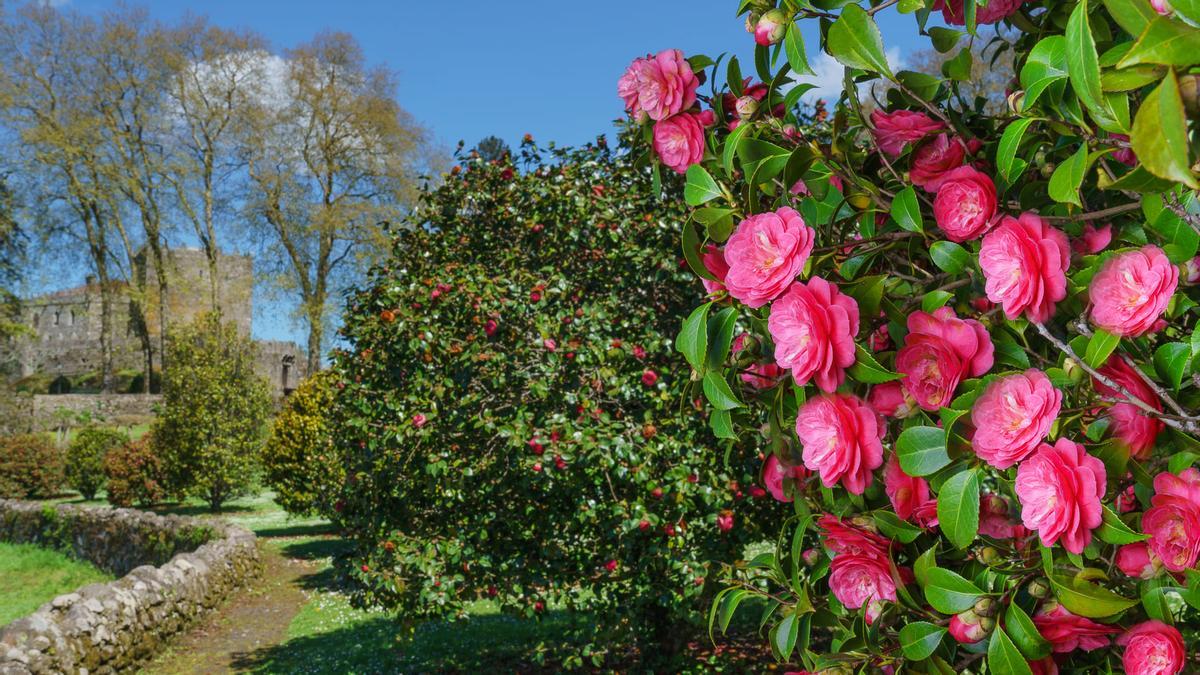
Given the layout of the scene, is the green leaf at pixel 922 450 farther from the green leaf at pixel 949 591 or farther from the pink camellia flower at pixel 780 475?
the pink camellia flower at pixel 780 475

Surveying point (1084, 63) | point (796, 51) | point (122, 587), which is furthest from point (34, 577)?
point (1084, 63)

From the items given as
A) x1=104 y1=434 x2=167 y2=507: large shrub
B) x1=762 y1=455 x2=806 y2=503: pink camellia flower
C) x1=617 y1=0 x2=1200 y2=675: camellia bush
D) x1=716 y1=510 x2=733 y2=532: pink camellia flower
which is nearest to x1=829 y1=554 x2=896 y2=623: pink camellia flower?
x1=617 y1=0 x2=1200 y2=675: camellia bush

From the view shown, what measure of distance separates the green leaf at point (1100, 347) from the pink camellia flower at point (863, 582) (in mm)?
523

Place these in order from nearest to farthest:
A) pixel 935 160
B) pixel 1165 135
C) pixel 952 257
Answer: pixel 1165 135, pixel 952 257, pixel 935 160

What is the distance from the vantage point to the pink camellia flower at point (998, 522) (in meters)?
1.58

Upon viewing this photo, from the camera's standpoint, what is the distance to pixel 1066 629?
1.51 meters

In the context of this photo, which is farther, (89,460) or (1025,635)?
(89,460)

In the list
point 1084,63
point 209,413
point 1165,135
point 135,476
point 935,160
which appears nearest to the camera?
point 1165,135

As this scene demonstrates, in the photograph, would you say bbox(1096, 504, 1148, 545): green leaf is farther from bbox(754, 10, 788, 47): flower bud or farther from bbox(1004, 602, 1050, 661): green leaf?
bbox(754, 10, 788, 47): flower bud

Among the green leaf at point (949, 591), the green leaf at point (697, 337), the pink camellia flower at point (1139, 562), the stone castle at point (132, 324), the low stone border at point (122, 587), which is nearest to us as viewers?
the pink camellia flower at point (1139, 562)

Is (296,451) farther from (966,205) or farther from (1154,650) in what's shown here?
(1154,650)

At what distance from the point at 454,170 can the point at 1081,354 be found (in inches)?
229

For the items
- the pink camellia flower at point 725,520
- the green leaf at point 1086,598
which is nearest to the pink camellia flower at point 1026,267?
the green leaf at point 1086,598

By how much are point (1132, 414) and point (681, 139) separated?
100 cm
